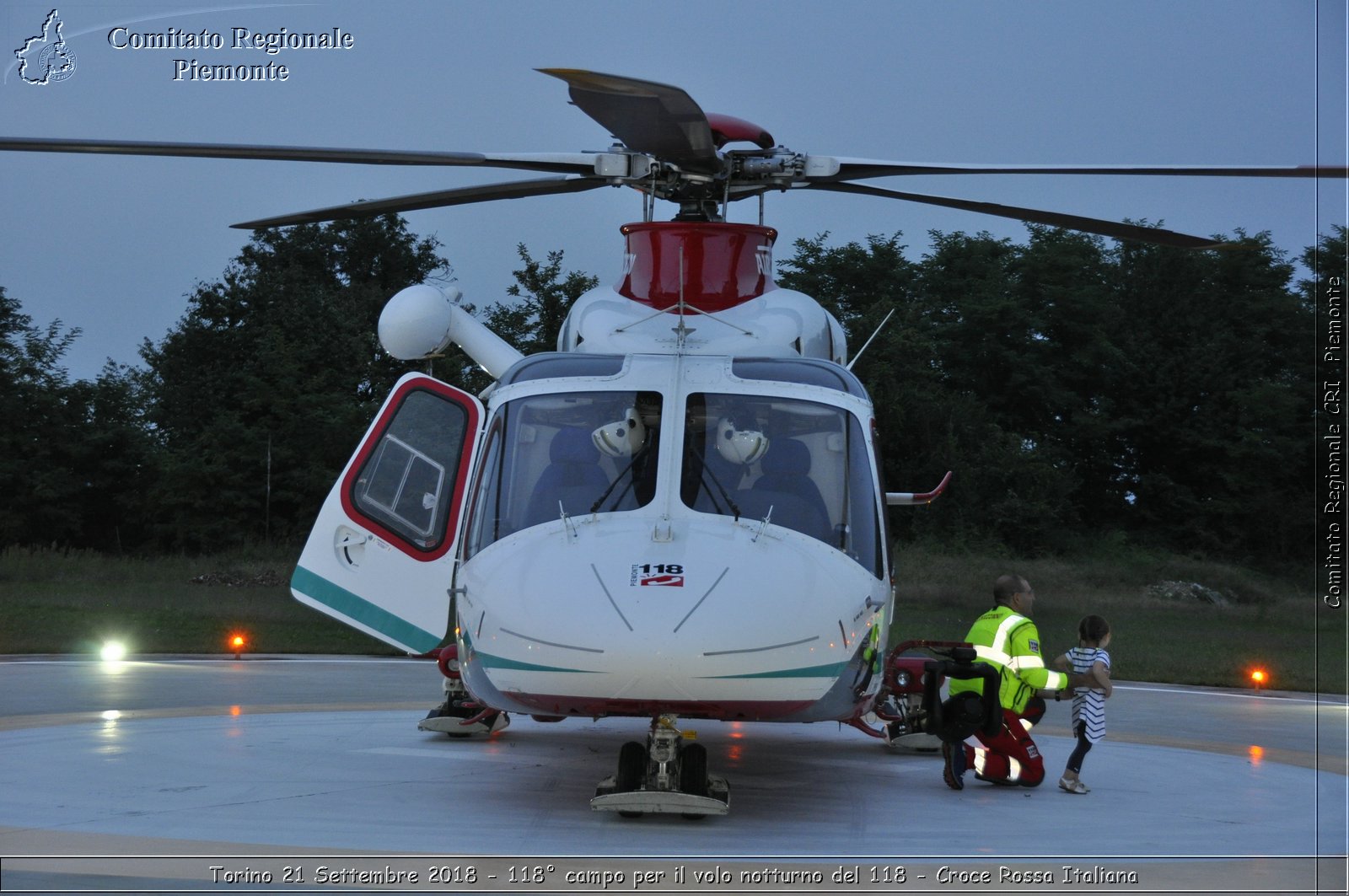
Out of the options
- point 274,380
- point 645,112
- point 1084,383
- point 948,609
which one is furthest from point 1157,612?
point 274,380

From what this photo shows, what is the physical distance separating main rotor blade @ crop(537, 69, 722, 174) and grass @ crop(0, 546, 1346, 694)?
9.94m

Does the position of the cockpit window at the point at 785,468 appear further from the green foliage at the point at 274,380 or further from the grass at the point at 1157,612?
the green foliage at the point at 274,380

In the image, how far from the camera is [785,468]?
23.7 feet

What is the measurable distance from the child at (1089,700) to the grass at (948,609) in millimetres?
7445

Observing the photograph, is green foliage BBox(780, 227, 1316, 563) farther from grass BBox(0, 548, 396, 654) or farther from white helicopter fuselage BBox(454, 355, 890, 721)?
white helicopter fuselage BBox(454, 355, 890, 721)

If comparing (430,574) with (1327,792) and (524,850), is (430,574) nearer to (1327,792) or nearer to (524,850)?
(524,850)

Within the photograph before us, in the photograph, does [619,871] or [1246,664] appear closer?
[619,871]

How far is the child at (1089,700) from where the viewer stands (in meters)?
8.13

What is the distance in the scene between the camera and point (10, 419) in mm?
35156

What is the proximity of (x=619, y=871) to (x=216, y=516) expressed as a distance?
103 ft

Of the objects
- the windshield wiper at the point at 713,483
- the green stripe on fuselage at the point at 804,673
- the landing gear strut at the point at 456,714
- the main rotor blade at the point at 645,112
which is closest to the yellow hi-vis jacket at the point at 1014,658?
the green stripe on fuselage at the point at 804,673

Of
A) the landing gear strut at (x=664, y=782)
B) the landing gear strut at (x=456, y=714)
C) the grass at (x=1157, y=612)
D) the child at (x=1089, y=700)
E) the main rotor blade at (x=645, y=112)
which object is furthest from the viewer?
the grass at (x=1157, y=612)

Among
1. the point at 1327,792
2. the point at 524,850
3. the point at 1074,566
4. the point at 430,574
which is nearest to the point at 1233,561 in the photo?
the point at 1074,566

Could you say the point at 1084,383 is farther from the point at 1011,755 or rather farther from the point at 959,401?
the point at 1011,755
